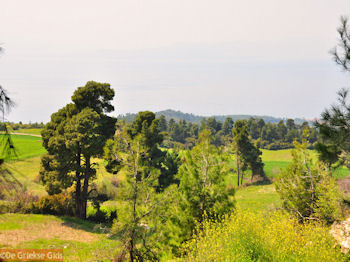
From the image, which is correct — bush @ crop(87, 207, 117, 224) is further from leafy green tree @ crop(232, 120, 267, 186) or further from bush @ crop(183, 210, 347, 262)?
leafy green tree @ crop(232, 120, 267, 186)

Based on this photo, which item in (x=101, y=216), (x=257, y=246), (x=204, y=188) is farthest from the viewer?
(x=101, y=216)

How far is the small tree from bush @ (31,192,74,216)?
18828mm

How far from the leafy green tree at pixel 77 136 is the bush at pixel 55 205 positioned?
777 millimetres

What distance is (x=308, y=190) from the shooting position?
661 inches

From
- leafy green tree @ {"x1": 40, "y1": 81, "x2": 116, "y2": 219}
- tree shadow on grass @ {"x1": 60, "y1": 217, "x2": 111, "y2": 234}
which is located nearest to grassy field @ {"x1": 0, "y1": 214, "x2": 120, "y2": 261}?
tree shadow on grass @ {"x1": 60, "y1": 217, "x2": 111, "y2": 234}

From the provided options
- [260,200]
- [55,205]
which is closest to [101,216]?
[55,205]

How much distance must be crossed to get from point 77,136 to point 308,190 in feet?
58.8

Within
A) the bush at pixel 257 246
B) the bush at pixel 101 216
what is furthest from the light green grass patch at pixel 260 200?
the bush at pixel 257 246

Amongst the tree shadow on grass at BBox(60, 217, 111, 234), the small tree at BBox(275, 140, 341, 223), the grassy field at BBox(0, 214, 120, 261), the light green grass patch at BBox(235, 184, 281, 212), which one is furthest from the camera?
the light green grass patch at BBox(235, 184, 281, 212)

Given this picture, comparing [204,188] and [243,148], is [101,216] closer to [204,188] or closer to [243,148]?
[204,188]

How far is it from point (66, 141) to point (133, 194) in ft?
44.8

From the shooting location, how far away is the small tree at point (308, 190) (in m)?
15.9

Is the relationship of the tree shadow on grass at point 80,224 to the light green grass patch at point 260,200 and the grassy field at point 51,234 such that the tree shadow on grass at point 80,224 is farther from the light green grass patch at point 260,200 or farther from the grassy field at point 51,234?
the light green grass patch at point 260,200

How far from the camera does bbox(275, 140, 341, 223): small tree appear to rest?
624 inches
